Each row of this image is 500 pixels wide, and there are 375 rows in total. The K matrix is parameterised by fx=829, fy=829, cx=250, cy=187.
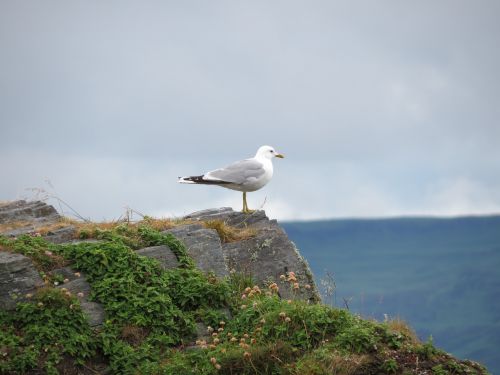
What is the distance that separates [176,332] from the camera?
42.7 feet

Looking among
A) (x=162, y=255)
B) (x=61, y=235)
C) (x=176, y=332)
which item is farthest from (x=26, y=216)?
(x=176, y=332)

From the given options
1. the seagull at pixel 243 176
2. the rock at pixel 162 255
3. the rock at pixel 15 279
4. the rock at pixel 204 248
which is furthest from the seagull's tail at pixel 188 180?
the rock at pixel 15 279

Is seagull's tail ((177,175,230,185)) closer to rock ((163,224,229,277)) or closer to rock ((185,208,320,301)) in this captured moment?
rock ((185,208,320,301))

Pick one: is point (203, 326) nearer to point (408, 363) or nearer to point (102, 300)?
point (102, 300)

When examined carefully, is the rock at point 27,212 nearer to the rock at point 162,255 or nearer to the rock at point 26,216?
the rock at point 26,216

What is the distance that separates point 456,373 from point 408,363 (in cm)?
72

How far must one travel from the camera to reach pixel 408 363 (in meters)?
11.7

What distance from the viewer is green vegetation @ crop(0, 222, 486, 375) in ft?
38.2

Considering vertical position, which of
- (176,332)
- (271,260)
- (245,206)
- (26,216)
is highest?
(245,206)

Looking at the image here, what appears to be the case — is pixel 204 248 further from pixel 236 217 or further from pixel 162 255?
pixel 236 217

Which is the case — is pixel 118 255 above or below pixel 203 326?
above

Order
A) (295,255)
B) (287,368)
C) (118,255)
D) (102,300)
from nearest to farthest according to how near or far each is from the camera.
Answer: (287,368) → (102,300) → (118,255) → (295,255)

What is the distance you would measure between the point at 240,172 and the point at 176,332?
794cm

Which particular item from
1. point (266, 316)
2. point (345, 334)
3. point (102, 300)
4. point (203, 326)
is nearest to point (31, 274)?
point (102, 300)
